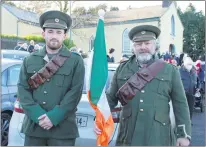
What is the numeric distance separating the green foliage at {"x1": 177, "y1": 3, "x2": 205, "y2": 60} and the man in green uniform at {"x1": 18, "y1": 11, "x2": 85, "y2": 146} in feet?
140

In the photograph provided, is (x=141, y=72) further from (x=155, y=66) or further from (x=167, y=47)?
(x=167, y=47)

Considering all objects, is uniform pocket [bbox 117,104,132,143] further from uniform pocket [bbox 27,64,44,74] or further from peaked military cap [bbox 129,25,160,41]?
uniform pocket [bbox 27,64,44,74]

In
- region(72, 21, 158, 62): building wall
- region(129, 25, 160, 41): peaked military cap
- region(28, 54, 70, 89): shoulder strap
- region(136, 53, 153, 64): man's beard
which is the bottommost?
region(28, 54, 70, 89): shoulder strap

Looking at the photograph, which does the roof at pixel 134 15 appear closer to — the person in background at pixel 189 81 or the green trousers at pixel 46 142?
the person in background at pixel 189 81

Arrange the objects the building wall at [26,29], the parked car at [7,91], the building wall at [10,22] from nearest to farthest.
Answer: the parked car at [7,91]
the building wall at [10,22]
the building wall at [26,29]

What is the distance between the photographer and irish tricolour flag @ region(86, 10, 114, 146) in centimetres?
343

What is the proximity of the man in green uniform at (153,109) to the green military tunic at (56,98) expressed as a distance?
15.0 inches

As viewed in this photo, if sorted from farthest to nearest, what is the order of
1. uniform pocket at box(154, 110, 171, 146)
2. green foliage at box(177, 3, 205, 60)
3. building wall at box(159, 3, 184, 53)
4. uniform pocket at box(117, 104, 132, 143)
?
green foliage at box(177, 3, 205, 60), building wall at box(159, 3, 184, 53), uniform pocket at box(117, 104, 132, 143), uniform pocket at box(154, 110, 171, 146)

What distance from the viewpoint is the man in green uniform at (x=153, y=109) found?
3.22 m

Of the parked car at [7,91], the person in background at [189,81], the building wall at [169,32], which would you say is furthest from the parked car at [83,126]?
the building wall at [169,32]

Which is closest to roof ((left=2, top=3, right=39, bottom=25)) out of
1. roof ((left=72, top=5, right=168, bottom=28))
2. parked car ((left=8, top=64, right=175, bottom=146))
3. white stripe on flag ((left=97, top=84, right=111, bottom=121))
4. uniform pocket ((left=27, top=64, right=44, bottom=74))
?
roof ((left=72, top=5, right=168, bottom=28))

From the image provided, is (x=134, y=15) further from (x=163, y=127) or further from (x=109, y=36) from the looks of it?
(x=163, y=127)

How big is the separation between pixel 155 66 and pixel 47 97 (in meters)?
1.16

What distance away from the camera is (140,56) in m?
3.36
